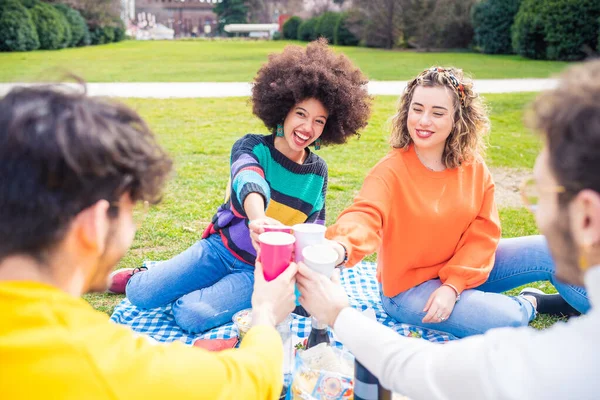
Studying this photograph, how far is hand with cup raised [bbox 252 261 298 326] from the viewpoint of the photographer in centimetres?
210

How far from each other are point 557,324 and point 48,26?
113 ft

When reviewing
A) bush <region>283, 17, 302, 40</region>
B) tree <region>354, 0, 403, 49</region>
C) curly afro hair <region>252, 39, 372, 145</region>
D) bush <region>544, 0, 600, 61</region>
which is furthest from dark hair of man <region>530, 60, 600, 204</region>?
bush <region>283, 17, 302, 40</region>

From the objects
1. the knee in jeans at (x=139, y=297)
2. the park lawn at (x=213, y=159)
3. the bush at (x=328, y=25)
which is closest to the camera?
the knee in jeans at (x=139, y=297)

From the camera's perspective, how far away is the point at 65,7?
116 ft

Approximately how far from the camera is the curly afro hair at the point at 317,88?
12.2 ft

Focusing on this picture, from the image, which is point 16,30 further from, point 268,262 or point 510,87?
point 268,262

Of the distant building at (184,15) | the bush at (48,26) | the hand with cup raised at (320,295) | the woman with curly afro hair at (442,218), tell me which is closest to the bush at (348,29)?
the bush at (48,26)

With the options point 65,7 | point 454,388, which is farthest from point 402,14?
point 454,388

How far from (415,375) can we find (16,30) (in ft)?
105

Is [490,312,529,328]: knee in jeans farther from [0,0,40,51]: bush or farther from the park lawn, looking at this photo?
[0,0,40,51]: bush

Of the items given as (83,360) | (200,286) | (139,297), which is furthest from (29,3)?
(83,360)

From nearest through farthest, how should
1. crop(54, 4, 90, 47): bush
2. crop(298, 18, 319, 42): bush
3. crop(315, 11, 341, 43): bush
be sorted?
1. crop(54, 4, 90, 47): bush
2. crop(315, 11, 341, 43): bush
3. crop(298, 18, 319, 42): bush

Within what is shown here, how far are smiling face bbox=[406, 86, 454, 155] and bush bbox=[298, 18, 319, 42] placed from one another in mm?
42764

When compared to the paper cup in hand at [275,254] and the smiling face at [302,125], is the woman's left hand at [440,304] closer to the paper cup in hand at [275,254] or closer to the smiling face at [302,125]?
the smiling face at [302,125]
